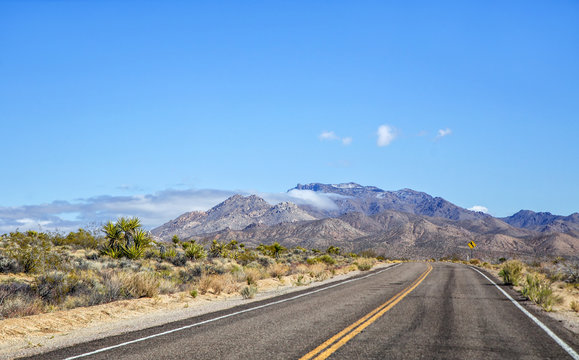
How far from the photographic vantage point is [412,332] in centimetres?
891

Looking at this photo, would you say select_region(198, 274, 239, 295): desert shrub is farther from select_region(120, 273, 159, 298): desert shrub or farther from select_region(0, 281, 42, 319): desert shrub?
select_region(0, 281, 42, 319): desert shrub

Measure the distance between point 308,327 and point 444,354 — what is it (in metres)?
3.11

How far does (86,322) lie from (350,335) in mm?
6736

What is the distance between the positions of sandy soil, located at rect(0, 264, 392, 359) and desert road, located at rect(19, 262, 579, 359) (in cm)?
77

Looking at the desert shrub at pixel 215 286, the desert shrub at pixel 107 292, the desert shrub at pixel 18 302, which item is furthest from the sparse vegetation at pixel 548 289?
the desert shrub at pixel 18 302

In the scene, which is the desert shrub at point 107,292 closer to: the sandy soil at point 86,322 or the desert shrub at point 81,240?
the sandy soil at point 86,322

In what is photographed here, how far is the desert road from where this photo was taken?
722cm

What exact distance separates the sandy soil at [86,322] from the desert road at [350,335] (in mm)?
767

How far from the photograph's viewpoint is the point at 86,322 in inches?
428

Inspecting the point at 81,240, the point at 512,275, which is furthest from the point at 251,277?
the point at 81,240

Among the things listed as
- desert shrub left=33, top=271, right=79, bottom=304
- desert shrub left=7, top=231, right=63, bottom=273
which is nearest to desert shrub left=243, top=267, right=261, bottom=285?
desert shrub left=7, top=231, right=63, bottom=273

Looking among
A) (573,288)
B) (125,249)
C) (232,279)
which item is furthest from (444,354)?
(125,249)

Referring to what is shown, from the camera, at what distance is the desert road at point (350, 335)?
7223mm

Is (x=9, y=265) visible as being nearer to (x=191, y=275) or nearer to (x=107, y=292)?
(x=191, y=275)
